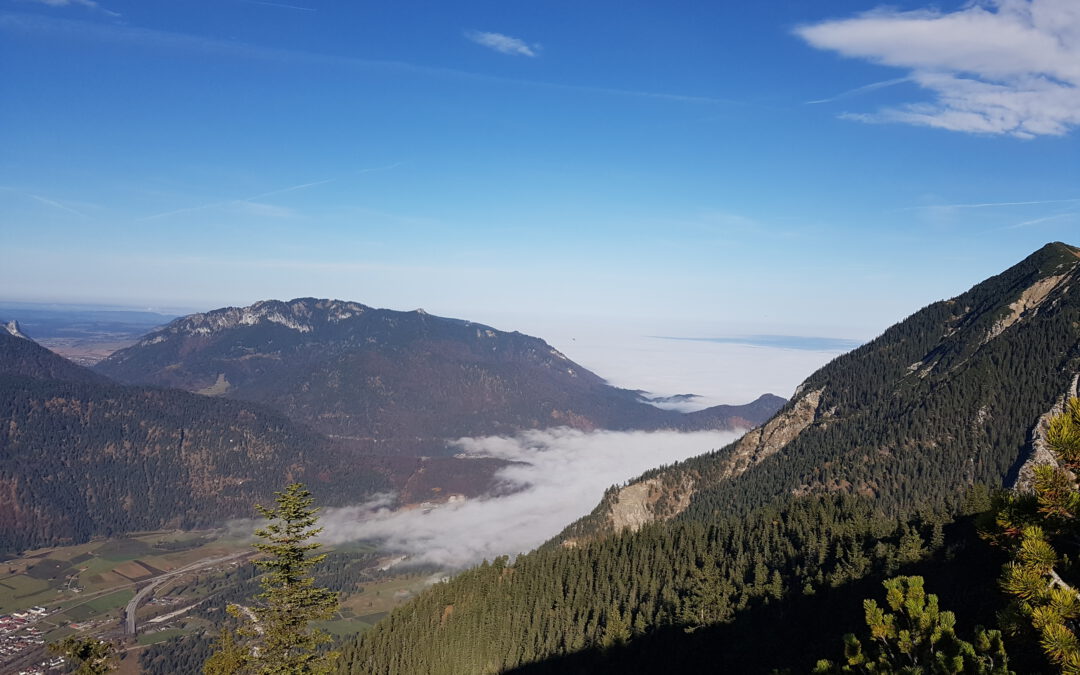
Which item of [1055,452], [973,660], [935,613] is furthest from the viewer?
[935,613]

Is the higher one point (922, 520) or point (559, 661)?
point (922, 520)

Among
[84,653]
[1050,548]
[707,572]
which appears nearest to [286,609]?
[84,653]

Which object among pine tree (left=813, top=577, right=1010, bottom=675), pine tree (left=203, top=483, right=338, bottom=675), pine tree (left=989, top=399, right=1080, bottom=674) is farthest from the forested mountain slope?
pine tree (left=989, top=399, right=1080, bottom=674)

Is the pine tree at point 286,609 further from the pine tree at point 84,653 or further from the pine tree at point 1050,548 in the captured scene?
the pine tree at point 1050,548

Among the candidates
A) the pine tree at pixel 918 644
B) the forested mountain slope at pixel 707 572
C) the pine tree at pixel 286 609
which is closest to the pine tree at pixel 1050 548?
the pine tree at pixel 918 644

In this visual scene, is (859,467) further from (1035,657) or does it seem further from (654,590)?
(1035,657)

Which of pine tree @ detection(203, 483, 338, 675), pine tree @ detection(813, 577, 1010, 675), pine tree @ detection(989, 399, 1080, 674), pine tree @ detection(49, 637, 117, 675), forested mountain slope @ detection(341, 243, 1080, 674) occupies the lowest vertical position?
forested mountain slope @ detection(341, 243, 1080, 674)

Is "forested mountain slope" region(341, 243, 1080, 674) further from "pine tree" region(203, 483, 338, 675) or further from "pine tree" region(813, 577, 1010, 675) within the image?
"pine tree" region(813, 577, 1010, 675)

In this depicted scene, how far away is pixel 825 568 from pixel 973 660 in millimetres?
90249

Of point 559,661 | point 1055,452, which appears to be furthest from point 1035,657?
point 559,661

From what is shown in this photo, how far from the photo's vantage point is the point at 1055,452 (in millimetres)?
12062

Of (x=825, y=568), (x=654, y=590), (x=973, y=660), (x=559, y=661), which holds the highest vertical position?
(x=973, y=660)

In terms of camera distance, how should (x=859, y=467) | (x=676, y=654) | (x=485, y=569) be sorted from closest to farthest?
(x=676, y=654) → (x=485, y=569) → (x=859, y=467)

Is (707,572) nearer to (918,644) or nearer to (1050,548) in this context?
(918,644)
